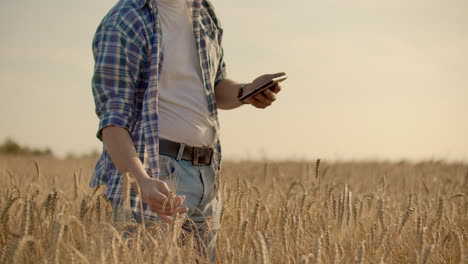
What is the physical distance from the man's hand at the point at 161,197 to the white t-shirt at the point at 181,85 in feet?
1.41

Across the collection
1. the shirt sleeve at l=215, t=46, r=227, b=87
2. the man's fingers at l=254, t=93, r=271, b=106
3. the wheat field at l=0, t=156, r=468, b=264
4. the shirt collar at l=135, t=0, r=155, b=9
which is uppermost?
the shirt collar at l=135, t=0, r=155, b=9

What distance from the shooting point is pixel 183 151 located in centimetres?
248

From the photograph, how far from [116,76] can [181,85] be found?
311 millimetres

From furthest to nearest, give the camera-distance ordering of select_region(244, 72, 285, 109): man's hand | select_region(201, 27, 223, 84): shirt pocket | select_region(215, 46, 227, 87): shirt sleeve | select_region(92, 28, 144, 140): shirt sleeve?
select_region(215, 46, 227, 87): shirt sleeve → select_region(201, 27, 223, 84): shirt pocket → select_region(244, 72, 285, 109): man's hand → select_region(92, 28, 144, 140): shirt sleeve

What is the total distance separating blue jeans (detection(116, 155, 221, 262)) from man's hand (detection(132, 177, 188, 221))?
33 centimetres

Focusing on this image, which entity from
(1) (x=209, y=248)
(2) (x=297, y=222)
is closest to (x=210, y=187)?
(1) (x=209, y=248)

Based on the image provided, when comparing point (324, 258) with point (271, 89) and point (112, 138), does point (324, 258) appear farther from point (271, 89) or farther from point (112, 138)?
point (112, 138)

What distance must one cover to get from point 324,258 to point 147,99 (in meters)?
0.95

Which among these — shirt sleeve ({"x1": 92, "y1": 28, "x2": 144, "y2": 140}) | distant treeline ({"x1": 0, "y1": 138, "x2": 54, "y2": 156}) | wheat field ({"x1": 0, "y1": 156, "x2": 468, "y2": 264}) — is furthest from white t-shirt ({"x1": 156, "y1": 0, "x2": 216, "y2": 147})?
distant treeline ({"x1": 0, "y1": 138, "x2": 54, "y2": 156})

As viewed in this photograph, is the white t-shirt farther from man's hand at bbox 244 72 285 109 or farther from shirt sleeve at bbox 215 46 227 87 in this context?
shirt sleeve at bbox 215 46 227 87

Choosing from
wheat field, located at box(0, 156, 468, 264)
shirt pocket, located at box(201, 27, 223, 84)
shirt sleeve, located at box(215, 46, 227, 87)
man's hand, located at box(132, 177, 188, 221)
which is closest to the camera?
wheat field, located at box(0, 156, 468, 264)

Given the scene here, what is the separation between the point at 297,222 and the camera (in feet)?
7.88

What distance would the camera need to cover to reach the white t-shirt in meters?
2.49

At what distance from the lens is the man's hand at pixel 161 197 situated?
201 cm
